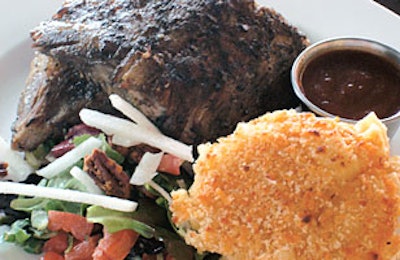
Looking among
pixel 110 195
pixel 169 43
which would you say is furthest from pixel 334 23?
pixel 110 195

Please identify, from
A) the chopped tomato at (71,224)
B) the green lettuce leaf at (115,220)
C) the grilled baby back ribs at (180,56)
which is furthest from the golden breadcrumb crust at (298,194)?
the chopped tomato at (71,224)

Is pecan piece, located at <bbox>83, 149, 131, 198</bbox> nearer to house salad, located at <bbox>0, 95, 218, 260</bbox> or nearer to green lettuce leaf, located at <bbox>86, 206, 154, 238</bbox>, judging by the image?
house salad, located at <bbox>0, 95, 218, 260</bbox>

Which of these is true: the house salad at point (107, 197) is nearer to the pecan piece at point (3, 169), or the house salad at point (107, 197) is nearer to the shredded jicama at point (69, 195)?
the shredded jicama at point (69, 195)

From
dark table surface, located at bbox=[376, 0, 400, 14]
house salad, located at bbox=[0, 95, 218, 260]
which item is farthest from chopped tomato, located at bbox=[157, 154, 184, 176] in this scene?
dark table surface, located at bbox=[376, 0, 400, 14]

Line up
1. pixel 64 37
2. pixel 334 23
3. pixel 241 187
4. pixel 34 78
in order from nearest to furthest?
pixel 241 187 < pixel 64 37 < pixel 34 78 < pixel 334 23

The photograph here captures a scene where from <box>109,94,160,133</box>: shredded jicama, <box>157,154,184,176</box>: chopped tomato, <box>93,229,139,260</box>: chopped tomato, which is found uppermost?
<box>109,94,160,133</box>: shredded jicama

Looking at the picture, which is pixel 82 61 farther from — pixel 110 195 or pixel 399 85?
pixel 399 85
